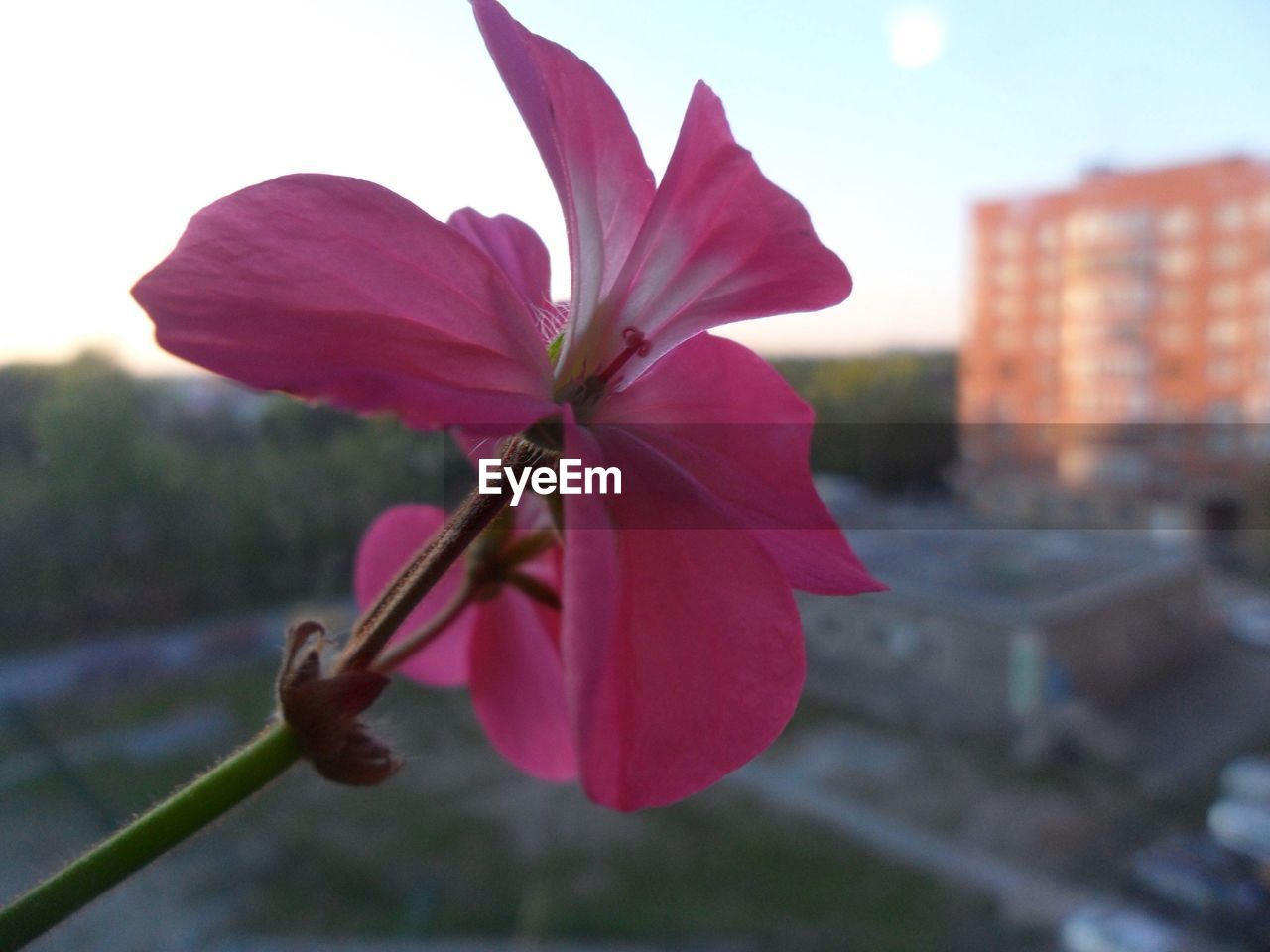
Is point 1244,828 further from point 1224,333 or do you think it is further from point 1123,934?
point 1224,333

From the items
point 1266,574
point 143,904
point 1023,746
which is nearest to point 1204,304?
point 1266,574

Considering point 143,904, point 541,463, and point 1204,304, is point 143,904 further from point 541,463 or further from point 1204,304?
point 1204,304

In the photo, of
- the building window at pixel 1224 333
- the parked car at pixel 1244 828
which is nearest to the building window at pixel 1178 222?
the building window at pixel 1224 333

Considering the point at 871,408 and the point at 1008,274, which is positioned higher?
the point at 1008,274

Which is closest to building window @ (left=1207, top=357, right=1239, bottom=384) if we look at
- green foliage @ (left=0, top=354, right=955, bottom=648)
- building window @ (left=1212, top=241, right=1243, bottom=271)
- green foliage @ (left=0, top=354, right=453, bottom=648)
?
building window @ (left=1212, top=241, right=1243, bottom=271)

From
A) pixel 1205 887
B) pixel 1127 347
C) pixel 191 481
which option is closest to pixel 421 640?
pixel 191 481

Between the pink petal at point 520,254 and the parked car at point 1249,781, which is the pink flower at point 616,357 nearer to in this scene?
the pink petal at point 520,254
